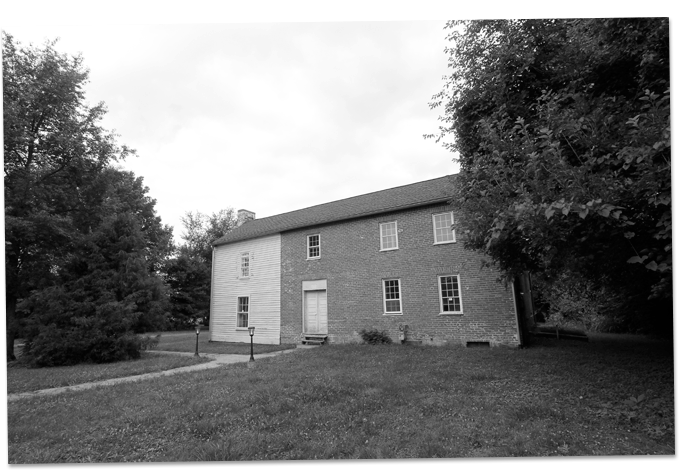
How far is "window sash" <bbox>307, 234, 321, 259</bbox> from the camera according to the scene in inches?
651

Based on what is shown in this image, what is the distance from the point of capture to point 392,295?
14312 millimetres

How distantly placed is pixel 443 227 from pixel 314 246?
587 cm

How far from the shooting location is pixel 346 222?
15.9 metres

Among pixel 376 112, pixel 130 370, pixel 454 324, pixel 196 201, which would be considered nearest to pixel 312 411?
pixel 376 112

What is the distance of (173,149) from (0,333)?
9.34 metres

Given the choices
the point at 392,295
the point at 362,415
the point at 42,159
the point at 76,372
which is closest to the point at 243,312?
the point at 392,295

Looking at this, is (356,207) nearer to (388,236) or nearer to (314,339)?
(388,236)

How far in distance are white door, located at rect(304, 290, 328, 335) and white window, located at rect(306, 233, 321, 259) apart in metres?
1.60

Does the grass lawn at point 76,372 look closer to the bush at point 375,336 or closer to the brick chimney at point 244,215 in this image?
the bush at point 375,336

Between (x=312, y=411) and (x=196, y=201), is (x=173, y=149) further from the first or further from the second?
(x=196, y=201)

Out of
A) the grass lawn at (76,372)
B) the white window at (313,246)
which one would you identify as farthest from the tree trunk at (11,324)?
the white window at (313,246)

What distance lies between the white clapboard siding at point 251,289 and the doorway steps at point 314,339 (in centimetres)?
153

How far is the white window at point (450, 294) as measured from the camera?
1291 cm

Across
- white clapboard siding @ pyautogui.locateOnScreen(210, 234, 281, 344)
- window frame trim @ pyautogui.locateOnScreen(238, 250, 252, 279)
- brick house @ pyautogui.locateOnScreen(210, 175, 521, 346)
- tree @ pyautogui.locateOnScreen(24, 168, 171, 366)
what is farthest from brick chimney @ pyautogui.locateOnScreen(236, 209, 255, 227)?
tree @ pyautogui.locateOnScreen(24, 168, 171, 366)
